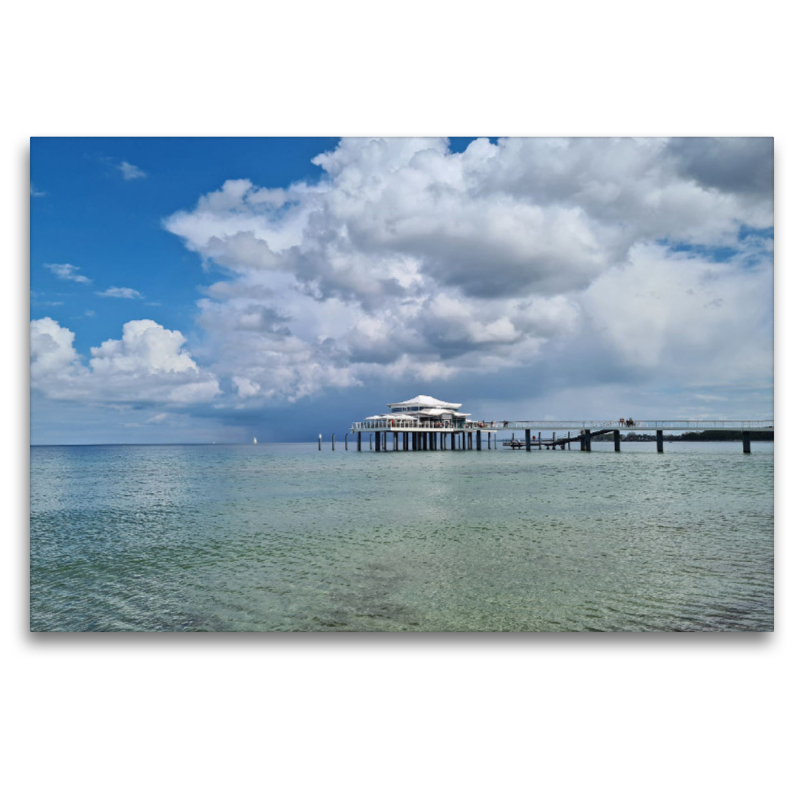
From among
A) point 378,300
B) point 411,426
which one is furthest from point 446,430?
point 378,300

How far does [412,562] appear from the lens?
5953mm

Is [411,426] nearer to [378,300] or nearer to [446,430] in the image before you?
[446,430]

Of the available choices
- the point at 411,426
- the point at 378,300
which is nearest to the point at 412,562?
the point at 378,300

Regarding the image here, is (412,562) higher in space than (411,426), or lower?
lower

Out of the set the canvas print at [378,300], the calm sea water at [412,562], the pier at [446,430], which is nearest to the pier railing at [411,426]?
the pier at [446,430]

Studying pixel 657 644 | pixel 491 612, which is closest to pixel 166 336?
pixel 491 612

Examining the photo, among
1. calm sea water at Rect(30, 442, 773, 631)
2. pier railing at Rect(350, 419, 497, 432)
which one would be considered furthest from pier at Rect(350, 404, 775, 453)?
calm sea water at Rect(30, 442, 773, 631)

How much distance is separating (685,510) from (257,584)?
23.9 feet

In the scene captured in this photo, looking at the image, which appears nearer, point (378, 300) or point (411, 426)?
point (378, 300)

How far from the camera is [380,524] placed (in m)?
8.36

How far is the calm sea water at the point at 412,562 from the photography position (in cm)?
441
